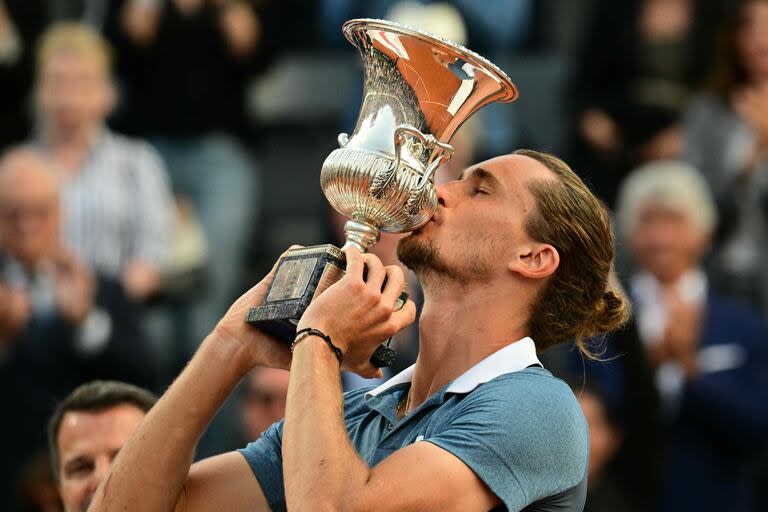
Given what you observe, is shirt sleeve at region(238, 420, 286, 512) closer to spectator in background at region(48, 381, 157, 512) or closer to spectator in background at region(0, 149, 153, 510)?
spectator in background at region(48, 381, 157, 512)

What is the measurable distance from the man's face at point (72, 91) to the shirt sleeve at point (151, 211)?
1.27 feet

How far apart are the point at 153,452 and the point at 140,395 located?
99 centimetres

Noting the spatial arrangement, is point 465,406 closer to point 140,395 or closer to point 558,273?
point 558,273

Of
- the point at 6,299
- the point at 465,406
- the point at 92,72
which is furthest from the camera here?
the point at 92,72

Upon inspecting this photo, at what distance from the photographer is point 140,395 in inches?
187

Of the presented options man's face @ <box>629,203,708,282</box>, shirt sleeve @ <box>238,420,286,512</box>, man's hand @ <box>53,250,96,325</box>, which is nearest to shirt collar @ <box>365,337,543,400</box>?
shirt sleeve @ <box>238,420,286,512</box>

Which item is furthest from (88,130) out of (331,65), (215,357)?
(215,357)

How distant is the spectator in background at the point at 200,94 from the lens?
8.61 metres

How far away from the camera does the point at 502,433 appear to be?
3473 millimetres

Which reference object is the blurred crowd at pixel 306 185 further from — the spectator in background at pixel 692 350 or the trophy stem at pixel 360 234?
the trophy stem at pixel 360 234

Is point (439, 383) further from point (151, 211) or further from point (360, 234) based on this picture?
point (151, 211)

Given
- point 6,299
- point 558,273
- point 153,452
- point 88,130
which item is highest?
point 558,273

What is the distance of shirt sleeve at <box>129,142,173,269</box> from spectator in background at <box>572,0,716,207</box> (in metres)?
2.39

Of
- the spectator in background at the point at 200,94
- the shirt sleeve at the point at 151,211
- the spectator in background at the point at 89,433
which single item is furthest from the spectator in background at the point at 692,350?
the spectator in background at the point at 89,433
